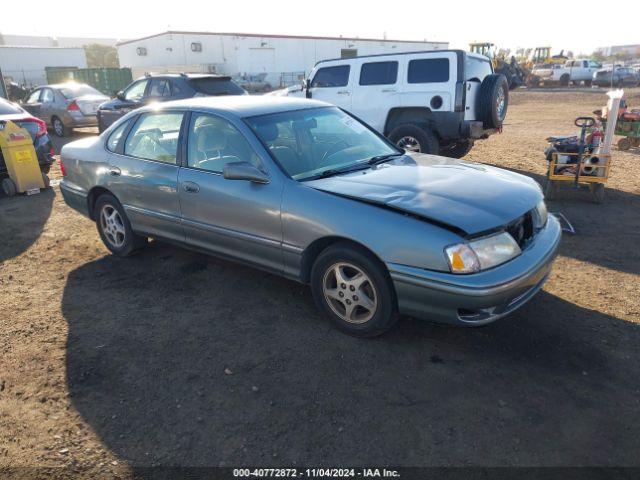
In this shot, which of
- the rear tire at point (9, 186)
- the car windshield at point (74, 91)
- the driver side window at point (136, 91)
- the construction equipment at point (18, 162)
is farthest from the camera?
the car windshield at point (74, 91)

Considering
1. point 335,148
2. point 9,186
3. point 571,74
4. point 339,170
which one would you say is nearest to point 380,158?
point 335,148

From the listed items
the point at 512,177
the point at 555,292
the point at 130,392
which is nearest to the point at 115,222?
the point at 130,392

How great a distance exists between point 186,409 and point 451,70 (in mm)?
7052

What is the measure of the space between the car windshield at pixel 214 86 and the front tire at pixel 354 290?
837cm

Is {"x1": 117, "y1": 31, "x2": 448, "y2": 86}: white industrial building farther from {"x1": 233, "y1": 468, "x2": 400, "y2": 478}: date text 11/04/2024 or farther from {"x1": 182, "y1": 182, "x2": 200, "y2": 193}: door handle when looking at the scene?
{"x1": 233, "y1": 468, "x2": 400, "y2": 478}: date text 11/04/2024

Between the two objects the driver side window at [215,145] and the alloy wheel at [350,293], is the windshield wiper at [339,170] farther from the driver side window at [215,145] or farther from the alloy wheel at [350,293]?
the alloy wheel at [350,293]

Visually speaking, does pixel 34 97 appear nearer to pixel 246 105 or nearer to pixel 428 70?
pixel 428 70

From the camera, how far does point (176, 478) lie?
238cm

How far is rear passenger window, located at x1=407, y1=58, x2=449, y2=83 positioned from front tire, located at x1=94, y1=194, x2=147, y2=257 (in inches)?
219

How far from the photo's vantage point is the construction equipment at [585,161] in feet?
21.5

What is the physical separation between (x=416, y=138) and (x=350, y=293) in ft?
18.2

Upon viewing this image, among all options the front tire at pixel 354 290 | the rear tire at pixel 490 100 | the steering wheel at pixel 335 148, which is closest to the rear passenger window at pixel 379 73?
the rear tire at pixel 490 100

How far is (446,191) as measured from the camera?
3365mm

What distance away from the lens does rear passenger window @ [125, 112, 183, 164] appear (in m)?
4.34
